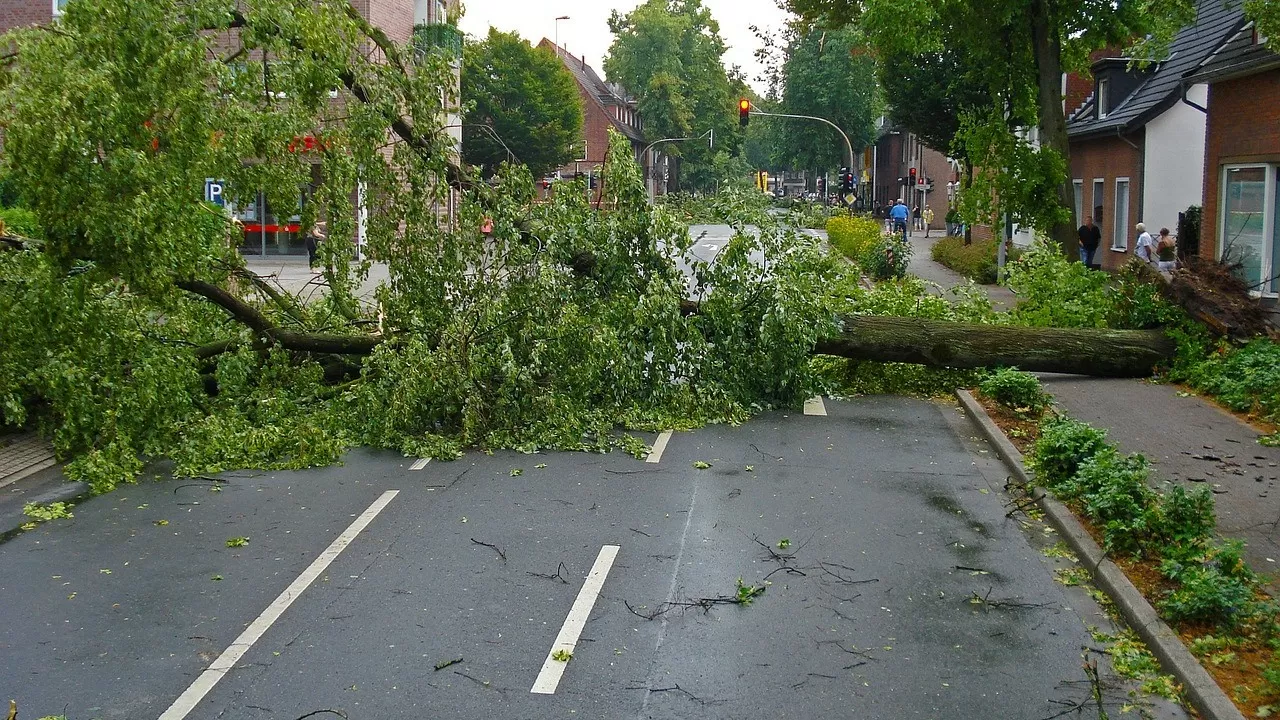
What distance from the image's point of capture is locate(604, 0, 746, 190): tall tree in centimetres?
9894

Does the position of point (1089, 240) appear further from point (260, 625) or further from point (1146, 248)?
point (260, 625)

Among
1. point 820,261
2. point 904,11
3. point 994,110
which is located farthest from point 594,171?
point 994,110

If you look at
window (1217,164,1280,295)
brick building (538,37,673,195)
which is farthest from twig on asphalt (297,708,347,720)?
brick building (538,37,673,195)

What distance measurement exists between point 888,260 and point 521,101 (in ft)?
130

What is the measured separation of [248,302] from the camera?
12.8 meters

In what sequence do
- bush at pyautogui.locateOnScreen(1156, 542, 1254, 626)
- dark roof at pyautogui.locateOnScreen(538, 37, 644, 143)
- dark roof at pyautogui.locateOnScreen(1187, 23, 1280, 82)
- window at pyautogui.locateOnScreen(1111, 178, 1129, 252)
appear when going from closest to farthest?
bush at pyautogui.locateOnScreen(1156, 542, 1254, 626), dark roof at pyautogui.locateOnScreen(1187, 23, 1280, 82), window at pyautogui.locateOnScreen(1111, 178, 1129, 252), dark roof at pyautogui.locateOnScreen(538, 37, 644, 143)

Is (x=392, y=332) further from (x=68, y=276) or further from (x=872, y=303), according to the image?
(x=872, y=303)

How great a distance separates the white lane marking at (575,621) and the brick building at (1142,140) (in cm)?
1830

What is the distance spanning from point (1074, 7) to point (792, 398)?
11.3 meters

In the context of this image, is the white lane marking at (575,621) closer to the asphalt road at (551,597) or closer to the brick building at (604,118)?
the asphalt road at (551,597)

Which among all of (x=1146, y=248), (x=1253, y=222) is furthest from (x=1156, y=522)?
(x=1146, y=248)

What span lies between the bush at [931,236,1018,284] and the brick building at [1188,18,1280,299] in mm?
6049

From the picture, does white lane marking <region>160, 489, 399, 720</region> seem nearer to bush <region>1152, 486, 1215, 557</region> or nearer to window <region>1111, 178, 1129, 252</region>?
bush <region>1152, 486, 1215, 557</region>

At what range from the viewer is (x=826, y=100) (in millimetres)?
75875
